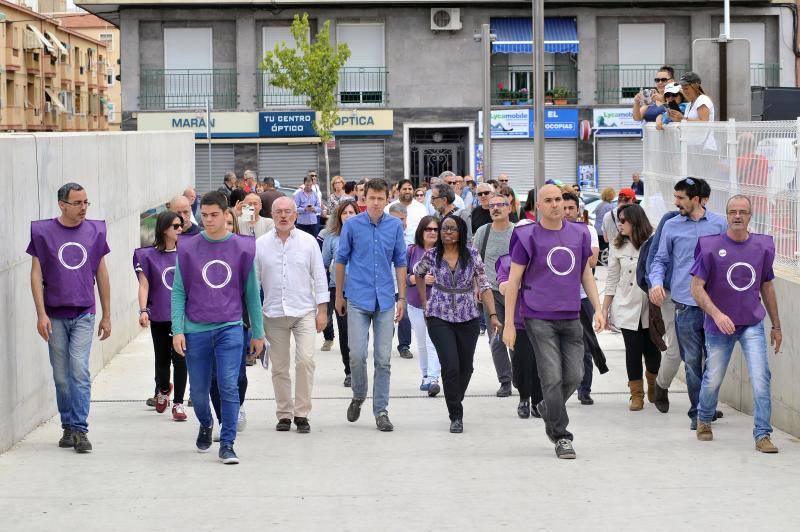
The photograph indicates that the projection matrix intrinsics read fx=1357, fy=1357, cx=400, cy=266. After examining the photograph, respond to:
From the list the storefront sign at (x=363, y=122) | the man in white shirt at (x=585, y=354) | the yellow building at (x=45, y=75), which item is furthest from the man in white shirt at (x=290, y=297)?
the yellow building at (x=45, y=75)

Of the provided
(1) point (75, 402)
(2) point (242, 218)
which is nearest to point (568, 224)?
(1) point (75, 402)

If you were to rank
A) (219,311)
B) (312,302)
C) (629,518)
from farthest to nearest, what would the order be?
(312,302) → (219,311) → (629,518)

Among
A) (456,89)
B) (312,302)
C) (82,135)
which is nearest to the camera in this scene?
(312,302)

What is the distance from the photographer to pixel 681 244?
10273 millimetres

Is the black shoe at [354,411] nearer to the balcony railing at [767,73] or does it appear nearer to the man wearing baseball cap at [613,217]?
the man wearing baseball cap at [613,217]

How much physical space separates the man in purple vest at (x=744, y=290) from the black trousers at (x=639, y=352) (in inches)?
74.0

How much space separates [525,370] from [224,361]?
9.25ft

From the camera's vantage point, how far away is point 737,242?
9.23 m

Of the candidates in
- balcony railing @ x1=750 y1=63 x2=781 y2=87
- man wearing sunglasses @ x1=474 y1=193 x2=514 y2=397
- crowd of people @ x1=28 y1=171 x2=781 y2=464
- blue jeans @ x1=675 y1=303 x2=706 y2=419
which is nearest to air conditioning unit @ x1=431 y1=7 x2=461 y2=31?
balcony railing @ x1=750 y1=63 x2=781 y2=87

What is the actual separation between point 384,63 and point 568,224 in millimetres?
34366

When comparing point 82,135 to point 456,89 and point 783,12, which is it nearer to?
point 456,89

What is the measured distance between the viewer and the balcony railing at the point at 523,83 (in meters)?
43.3

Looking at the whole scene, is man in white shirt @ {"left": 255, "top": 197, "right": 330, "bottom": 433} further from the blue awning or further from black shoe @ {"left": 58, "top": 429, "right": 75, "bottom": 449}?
the blue awning

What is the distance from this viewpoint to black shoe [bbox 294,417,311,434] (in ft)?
33.6
